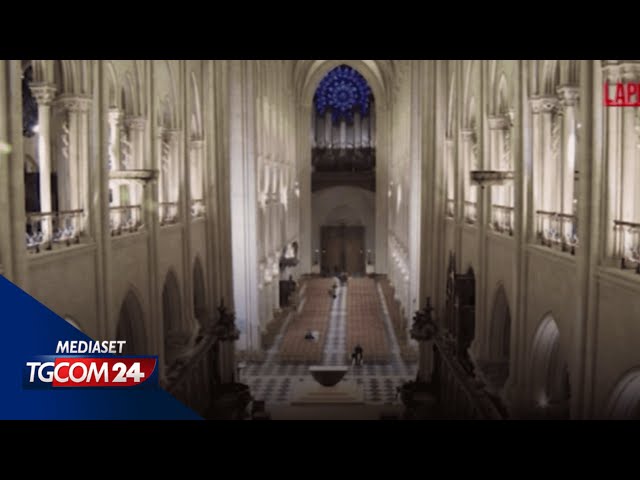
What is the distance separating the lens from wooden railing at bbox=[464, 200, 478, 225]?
14.4m

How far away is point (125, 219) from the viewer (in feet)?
38.8

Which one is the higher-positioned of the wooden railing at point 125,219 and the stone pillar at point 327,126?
the stone pillar at point 327,126

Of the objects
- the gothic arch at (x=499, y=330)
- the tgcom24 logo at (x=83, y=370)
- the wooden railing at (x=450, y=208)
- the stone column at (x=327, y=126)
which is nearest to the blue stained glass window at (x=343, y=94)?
the stone column at (x=327, y=126)

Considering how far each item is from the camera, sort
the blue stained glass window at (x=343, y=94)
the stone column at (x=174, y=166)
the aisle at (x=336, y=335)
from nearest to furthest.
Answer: the stone column at (x=174, y=166) < the aisle at (x=336, y=335) < the blue stained glass window at (x=343, y=94)

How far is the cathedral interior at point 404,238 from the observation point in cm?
741

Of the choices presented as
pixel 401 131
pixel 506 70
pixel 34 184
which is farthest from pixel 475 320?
pixel 401 131

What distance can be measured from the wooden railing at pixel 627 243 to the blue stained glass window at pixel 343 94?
3850 centimetres

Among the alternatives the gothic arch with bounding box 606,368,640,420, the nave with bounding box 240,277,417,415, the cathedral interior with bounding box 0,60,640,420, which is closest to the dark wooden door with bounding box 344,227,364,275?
the nave with bounding box 240,277,417,415

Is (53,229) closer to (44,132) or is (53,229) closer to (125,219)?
(44,132)

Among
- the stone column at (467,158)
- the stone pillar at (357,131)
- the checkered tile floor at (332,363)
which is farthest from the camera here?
the stone pillar at (357,131)

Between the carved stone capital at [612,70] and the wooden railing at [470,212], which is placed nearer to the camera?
the carved stone capital at [612,70]

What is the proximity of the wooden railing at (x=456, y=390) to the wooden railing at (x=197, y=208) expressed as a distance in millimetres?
6296

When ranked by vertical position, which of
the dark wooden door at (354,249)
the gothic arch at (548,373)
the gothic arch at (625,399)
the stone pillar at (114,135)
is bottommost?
the dark wooden door at (354,249)

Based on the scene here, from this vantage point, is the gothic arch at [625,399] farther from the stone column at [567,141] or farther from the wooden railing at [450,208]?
the wooden railing at [450,208]
